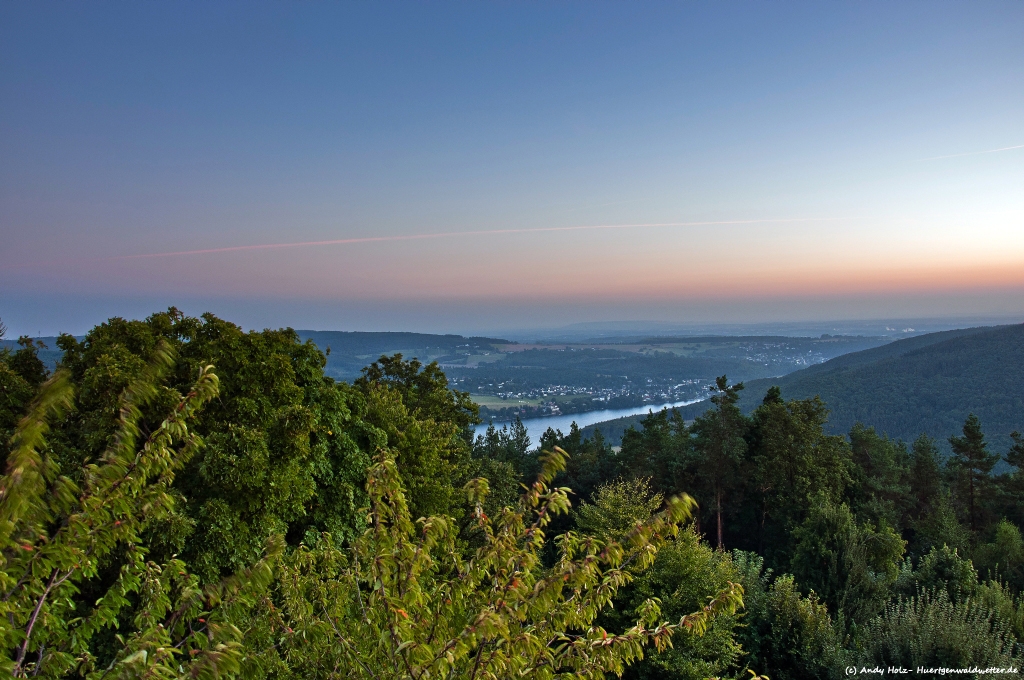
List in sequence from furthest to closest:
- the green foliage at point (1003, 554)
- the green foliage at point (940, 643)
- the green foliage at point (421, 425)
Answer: the green foliage at point (1003, 554) → the green foliage at point (421, 425) → the green foliage at point (940, 643)

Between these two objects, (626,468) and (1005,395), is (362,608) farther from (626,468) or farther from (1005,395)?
(1005,395)

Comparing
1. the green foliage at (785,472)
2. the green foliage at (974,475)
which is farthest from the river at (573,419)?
the green foliage at (785,472)

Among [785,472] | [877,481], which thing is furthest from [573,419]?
[785,472]

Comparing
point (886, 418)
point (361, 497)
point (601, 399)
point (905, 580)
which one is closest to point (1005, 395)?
point (886, 418)

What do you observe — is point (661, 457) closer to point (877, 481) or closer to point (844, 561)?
point (877, 481)

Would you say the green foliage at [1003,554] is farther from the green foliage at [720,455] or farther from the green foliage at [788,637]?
the green foliage at [788,637]

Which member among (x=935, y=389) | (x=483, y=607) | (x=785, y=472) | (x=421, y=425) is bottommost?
(x=935, y=389)
